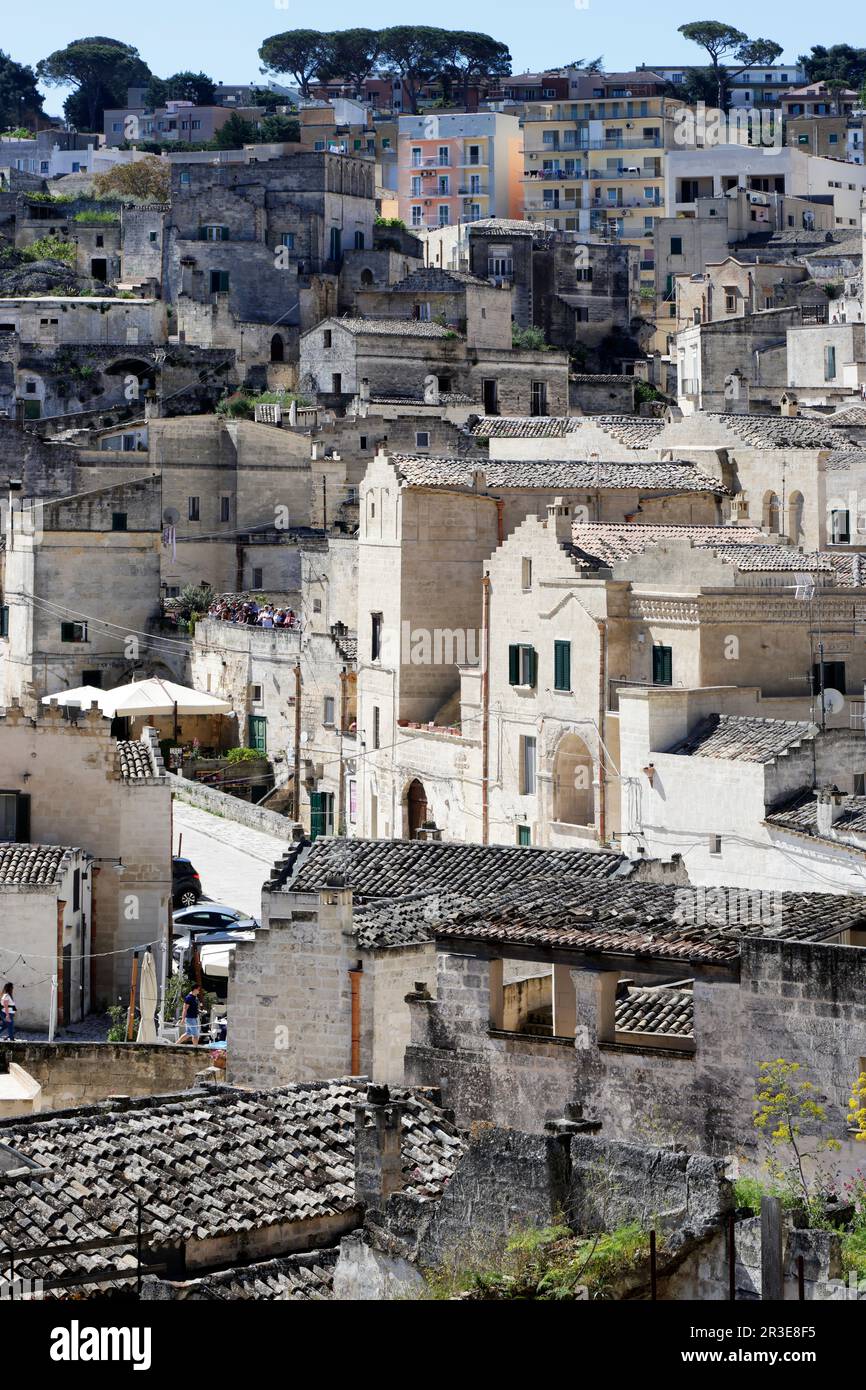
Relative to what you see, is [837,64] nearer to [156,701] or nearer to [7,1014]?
[156,701]

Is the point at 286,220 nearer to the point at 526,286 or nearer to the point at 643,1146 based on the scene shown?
the point at 526,286

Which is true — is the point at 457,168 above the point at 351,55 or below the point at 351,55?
below

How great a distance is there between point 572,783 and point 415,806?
238 inches

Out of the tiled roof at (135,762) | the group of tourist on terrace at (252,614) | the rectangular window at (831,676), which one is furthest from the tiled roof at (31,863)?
the group of tourist on terrace at (252,614)

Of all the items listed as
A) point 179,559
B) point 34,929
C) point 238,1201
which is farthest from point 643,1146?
point 179,559

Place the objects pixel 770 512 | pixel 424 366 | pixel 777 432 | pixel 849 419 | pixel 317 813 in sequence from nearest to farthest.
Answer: pixel 317 813
pixel 770 512
pixel 777 432
pixel 849 419
pixel 424 366

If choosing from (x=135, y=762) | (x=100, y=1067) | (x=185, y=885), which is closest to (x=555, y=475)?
(x=185, y=885)

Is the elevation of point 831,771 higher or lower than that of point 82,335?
lower

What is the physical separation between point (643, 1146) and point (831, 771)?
17.3 metres

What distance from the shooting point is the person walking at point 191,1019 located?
85.1 feet

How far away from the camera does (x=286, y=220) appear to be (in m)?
80.2

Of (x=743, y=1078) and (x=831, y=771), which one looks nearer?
(x=743, y=1078)

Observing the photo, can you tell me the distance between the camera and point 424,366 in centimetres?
7200

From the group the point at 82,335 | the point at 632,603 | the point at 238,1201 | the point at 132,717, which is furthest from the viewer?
the point at 82,335
